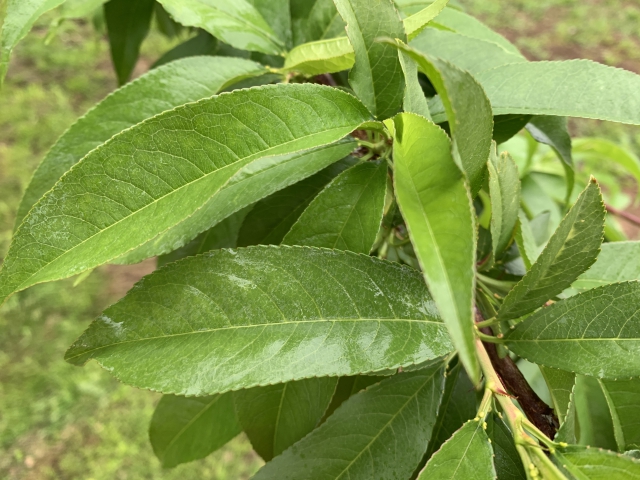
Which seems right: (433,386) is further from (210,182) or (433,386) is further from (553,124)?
(553,124)

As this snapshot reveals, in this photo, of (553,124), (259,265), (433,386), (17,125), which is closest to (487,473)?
(433,386)

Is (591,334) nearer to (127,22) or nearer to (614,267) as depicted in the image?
(614,267)

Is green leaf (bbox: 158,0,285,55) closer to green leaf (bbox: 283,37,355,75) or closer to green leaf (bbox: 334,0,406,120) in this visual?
green leaf (bbox: 283,37,355,75)

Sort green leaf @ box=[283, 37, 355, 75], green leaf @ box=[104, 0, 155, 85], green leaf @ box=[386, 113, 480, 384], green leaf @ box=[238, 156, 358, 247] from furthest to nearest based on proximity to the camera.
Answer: green leaf @ box=[104, 0, 155, 85] → green leaf @ box=[238, 156, 358, 247] → green leaf @ box=[283, 37, 355, 75] → green leaf @ box=[386, 113, 480, 384]

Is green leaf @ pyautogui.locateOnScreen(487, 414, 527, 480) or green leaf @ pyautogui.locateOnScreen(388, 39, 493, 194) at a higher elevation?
green leaf @ pyautogui.locateOnScreen(388, 39, 493, 194)

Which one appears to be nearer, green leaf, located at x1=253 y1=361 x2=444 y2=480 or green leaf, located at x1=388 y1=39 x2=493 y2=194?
green leaf, located at x1=388 y1=39 x2=493 y2=194

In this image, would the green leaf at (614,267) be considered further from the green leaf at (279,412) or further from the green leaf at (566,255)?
the green leaf at (279,412)

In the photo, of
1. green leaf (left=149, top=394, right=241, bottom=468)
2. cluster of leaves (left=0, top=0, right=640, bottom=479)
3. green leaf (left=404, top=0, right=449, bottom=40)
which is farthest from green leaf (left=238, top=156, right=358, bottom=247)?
green leaf (left=149, top=394, right=241, bottom=468)

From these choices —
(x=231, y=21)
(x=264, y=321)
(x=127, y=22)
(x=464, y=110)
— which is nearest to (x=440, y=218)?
(x=464, y=110)
